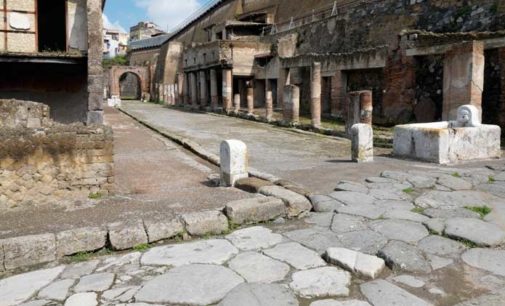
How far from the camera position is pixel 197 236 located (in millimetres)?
3930

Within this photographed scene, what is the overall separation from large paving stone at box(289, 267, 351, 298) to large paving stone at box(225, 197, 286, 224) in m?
1.20

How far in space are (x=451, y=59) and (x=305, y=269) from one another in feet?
30.2

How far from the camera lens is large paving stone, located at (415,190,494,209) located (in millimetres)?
4625

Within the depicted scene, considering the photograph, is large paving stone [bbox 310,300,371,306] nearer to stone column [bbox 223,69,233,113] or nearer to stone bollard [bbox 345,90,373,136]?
stone bollard [bbox 345,90,373,136]

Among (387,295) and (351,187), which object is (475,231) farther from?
(351,187)

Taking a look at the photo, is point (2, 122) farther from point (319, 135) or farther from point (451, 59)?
point (451, 59)

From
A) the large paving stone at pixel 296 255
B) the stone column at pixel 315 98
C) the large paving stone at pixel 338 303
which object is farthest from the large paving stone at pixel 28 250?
the stone column at pixel 315 98

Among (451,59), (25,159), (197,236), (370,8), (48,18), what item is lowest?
(197,236)

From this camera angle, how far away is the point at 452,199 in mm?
4816

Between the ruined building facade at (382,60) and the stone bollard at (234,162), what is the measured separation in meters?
6.81

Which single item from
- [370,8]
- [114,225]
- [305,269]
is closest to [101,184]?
[114,225]

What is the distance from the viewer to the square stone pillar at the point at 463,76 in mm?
9969

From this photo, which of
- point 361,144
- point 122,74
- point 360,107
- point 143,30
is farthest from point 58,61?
point 143,30

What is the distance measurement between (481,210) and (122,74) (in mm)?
41673
